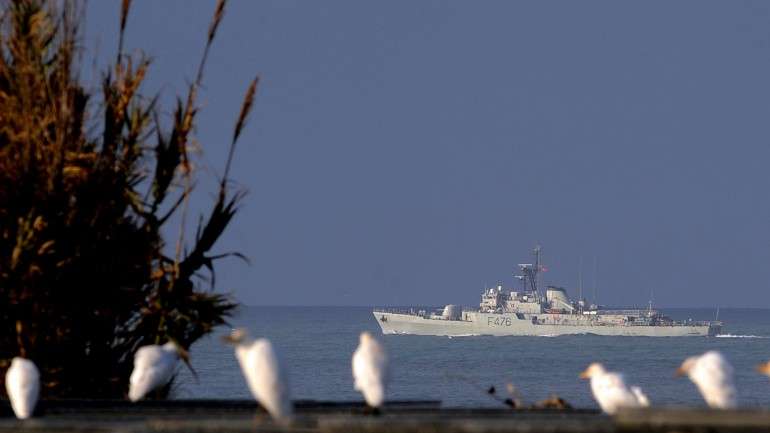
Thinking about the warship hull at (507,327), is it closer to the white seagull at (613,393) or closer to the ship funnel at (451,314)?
the ship funnel at (451,314)

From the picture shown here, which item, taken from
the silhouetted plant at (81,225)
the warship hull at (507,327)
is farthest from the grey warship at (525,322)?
the silhouetted plant at (81,225)

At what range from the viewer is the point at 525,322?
152 meters

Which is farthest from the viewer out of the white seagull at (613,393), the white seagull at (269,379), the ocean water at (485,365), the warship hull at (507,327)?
the warship hull at (507,327)

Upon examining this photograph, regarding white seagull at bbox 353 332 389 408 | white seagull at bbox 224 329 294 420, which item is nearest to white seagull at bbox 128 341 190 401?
white seagull at bbox 353 332 389 408

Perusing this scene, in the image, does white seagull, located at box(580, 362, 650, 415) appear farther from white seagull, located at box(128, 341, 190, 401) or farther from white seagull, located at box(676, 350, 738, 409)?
white seagull, located at box(128, 341, 190, 401)

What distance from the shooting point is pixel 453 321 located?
15338 centimetres

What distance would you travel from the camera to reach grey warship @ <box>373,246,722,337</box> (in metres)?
152

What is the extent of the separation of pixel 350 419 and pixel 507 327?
469 ft

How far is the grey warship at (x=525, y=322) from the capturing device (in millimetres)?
152250

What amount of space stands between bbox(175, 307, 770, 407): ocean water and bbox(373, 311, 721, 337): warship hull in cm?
100

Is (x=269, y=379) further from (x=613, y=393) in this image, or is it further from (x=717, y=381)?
(x=613, y=393)

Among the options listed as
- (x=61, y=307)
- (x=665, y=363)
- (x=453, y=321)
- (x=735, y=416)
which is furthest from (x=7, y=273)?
(x=453, y=321)

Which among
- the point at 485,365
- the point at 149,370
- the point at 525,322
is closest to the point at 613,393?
the point at 149,370

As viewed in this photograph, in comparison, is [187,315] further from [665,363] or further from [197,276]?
[665,363]
